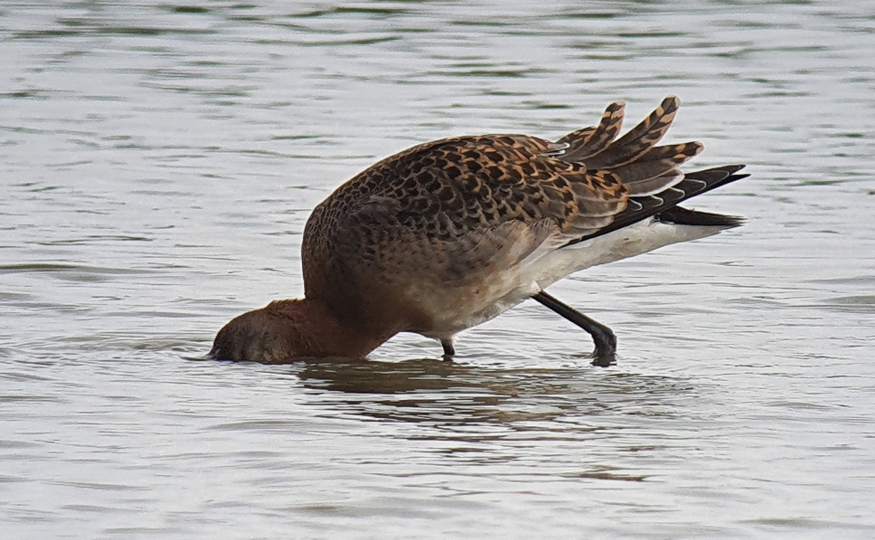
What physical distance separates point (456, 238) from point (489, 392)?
2.77ft

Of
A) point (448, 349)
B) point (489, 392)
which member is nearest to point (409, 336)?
point (448, 349)

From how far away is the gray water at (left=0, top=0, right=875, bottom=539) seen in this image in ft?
20.3

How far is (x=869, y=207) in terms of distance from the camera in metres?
11.6

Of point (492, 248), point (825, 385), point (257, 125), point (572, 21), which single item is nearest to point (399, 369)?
point (492, 248)

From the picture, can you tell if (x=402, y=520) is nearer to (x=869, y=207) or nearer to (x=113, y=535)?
(x=113, y=535)

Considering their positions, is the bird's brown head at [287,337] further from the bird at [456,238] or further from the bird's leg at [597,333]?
the bird's leg at [597,333]

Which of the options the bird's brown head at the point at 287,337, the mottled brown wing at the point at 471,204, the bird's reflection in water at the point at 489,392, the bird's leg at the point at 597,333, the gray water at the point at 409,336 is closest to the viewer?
the gray water at the point at 409,336

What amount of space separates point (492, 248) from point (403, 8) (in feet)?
36.7

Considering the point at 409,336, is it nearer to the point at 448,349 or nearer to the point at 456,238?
the point at 448,349

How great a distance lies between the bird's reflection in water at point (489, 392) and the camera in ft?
24.4

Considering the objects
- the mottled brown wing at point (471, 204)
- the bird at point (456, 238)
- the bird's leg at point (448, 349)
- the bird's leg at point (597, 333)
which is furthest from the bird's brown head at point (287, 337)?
the bird's leg at point (597, 333)

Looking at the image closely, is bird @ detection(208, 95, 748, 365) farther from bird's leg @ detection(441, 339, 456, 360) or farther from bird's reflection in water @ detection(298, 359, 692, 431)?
bird's reflection in water @ detection(298, 359, 692, 431)

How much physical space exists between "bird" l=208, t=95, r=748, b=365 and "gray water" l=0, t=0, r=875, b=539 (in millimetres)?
205

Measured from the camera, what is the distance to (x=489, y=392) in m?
7.93
